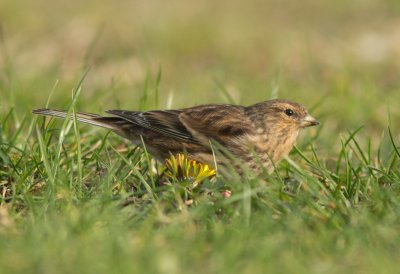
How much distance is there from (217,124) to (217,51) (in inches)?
238

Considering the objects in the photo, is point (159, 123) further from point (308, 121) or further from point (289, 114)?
point (308, 121)

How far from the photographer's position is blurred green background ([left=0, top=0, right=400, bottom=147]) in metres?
9.55

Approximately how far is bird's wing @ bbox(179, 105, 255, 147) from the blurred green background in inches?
68.5

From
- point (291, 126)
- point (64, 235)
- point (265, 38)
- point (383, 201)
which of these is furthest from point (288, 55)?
point (64, 235)

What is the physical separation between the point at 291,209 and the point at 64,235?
129 cm

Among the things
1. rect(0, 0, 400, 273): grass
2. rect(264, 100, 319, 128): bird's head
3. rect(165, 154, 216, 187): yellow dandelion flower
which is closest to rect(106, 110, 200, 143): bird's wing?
rect(0, 0, 400, 273): grass

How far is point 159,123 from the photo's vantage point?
22.4 ft

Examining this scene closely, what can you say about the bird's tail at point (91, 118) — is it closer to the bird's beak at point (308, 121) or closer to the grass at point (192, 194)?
the grass at point (192, 194)

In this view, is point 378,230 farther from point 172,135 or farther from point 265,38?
point 265,38

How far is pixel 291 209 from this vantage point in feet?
17.0

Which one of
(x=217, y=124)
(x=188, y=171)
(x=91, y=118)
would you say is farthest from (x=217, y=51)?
(x=188, y=171)

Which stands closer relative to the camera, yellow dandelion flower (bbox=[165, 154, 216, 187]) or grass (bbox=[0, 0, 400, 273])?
grass (bbox=[0, 0, 400, 273])

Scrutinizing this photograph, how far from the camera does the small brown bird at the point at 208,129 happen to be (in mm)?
6664

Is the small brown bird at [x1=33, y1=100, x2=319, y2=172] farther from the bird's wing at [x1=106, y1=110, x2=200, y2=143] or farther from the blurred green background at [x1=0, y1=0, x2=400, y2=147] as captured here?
the blurred green background at [x1=0, y1=0, x2=400, y2=147]
